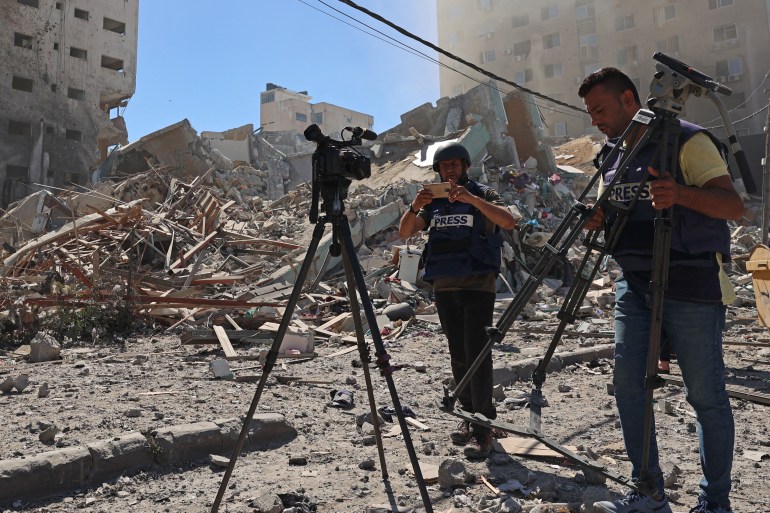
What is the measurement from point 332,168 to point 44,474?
208 centimetres

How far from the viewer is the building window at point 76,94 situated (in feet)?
117

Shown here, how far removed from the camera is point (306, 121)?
6869 cm

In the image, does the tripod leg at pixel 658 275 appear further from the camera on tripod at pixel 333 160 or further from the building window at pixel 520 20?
the building window at pixel 520 20

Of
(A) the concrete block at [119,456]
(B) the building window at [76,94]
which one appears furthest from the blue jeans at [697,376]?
(B) the building window at [76,94]

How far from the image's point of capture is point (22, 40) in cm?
3306

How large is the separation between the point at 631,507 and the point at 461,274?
5.03 ft

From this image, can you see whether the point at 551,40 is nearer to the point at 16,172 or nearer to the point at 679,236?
the point at 16,172

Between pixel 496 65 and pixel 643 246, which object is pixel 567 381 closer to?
pixel 643 246

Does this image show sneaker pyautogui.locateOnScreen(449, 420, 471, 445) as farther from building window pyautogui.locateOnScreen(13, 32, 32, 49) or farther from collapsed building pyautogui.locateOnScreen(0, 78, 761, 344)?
building window pyautogui.locateOnScreen(13, 32, 32, 49)

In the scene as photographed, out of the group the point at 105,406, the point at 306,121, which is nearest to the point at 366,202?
the point at 105,406

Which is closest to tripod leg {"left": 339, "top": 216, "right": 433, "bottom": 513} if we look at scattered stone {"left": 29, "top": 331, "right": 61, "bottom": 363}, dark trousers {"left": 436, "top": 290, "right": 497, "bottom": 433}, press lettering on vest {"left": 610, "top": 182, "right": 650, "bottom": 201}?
dark trousers {"left": 436, "top": 290, "right": 497, "bottom": 433}

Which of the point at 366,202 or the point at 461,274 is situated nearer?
the point at 461,274

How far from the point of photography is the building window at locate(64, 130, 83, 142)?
3431cm

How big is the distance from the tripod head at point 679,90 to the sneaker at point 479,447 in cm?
196
